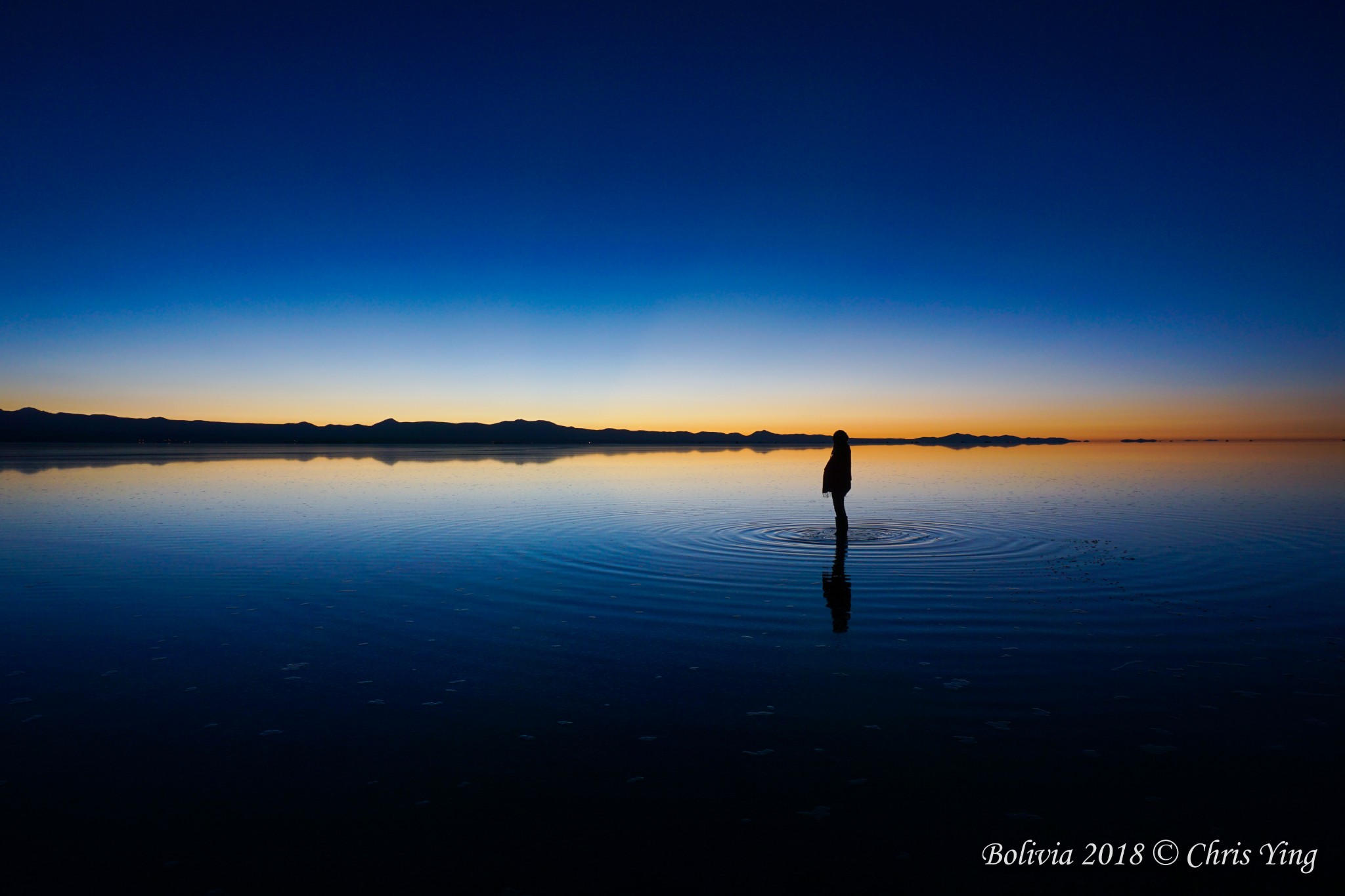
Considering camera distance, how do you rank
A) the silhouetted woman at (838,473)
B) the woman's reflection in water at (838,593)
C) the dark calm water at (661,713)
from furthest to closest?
the silhouetted woman at (838,473)
the woman's reflection in water at (838,593)
the dark calm water at (661,713)

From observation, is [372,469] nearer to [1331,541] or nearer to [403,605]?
[403,605]

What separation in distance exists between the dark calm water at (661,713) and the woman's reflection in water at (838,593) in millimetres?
200

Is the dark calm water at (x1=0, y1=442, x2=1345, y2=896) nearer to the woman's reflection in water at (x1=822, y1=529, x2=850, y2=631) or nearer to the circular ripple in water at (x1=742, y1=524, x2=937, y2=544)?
the woman's reflection in water at (x1=822, y1=529, x2=850, y2=631)

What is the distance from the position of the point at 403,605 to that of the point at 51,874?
860cm

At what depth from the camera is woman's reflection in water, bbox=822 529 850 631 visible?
41.6ft

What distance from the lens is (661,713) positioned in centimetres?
870

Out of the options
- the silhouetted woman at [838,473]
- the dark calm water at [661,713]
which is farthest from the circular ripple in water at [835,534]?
the dark calm water at [661,713]

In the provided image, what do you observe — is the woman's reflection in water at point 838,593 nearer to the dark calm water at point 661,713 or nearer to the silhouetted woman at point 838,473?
the dark calm water at point 661,713

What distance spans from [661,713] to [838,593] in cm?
721

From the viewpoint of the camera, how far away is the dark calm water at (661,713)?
5.87 meters

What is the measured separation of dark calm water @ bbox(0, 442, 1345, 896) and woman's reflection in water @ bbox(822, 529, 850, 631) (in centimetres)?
20

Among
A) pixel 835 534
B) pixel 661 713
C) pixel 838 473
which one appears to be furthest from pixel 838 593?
pixel 838 473

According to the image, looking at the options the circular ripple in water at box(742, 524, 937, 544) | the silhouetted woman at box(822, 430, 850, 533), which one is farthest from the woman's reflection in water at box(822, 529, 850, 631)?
the silhouetted woman at box(822, 430, 850, 533)

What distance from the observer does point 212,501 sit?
109 feet
